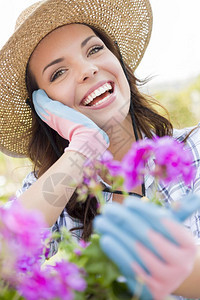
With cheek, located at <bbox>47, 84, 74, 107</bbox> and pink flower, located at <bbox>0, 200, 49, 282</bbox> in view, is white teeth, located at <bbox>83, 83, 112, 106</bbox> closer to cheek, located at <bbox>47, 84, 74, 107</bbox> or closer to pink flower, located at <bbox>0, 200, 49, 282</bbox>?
cheek, located at <bbox>47, 84, 74, 107</bbox>

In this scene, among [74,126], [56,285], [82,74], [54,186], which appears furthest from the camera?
[82,74]

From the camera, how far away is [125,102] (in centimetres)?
134

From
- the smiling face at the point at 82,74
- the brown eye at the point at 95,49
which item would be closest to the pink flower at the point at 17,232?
the smiling face at the point at 82,74

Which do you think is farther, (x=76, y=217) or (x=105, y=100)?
(x=76, y=217)

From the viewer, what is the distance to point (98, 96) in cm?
138

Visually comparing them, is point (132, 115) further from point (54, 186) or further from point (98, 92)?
point (54, 186)

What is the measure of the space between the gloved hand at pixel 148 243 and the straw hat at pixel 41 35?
1.05 m

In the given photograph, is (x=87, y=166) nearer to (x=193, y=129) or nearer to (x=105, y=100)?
(x=105, y=100)

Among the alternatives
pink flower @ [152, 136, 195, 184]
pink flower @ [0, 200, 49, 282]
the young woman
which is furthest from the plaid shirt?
pink flower @ [0, 200, 49, 282]

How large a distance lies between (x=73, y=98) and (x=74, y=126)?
197mm

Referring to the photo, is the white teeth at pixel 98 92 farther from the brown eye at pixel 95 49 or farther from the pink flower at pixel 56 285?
the pink flower at pixel 56 285

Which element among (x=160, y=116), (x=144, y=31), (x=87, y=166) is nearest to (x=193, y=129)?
(x=160, y=116)

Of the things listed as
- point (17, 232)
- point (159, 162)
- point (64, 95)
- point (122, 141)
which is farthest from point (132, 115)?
point (17, 232)

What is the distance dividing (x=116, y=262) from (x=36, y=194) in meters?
0.70
